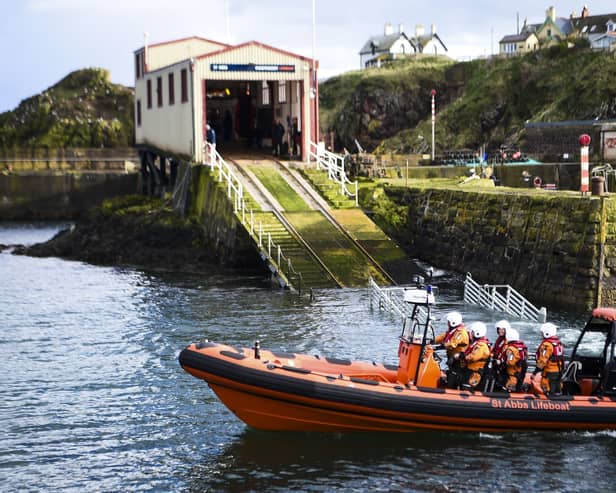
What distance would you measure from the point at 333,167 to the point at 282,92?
6.81m

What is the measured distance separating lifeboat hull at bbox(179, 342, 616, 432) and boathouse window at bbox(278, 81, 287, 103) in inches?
1075

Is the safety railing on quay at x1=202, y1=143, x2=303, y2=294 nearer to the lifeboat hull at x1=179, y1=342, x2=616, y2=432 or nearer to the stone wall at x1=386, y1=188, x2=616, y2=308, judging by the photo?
the stone wall at x1=386, y1=188, x2=616, y2=308

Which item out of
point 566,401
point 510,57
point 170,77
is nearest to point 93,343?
point 566,401

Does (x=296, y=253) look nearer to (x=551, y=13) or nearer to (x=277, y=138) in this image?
(x=277, y=138)

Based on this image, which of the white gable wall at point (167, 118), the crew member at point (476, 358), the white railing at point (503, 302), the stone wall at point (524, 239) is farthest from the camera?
the white gable wall at point (167, 118)

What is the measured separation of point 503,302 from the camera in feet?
85.6

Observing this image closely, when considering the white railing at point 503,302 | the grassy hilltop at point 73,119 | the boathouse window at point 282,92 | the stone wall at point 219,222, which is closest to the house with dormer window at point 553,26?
the grassy hilltop at point 73,119

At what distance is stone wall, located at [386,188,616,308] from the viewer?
81.3ft

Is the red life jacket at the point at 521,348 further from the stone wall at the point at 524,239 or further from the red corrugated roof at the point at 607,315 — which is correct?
the stone wall at the point at 524,239

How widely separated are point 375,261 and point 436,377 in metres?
14.1

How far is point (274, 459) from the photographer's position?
15078 millimetres

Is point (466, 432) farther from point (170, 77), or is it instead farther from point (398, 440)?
point (170, 77)

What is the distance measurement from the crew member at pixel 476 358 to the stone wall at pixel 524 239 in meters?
9.78

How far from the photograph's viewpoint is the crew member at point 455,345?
51.5 ft
